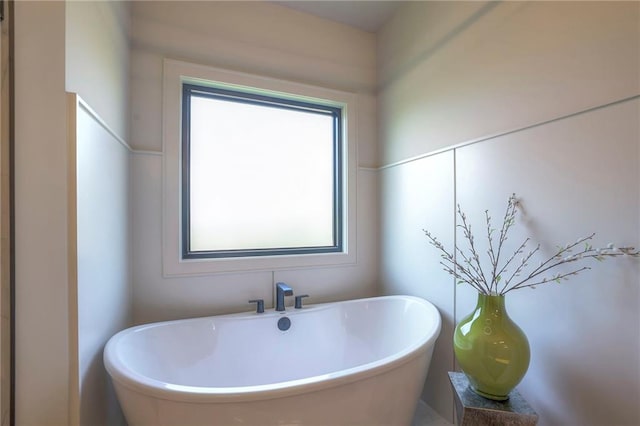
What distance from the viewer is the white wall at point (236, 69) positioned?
1.67m

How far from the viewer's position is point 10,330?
90cm

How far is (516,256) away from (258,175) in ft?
5.27

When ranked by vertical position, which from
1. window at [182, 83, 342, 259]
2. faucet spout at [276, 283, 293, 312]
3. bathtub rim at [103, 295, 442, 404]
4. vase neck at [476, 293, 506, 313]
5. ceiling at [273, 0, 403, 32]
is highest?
ceiling at [273, 0, 403, 32]

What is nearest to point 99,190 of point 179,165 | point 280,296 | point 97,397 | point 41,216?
point 41,216

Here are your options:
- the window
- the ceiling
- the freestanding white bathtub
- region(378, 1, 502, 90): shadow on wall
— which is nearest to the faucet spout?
the freestanding white bathtub

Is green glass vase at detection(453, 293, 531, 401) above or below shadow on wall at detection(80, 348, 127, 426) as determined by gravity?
above

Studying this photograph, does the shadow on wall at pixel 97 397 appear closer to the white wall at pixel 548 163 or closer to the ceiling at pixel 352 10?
the white wall at pixel 548 163

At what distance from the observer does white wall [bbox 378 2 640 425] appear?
3.02 feet

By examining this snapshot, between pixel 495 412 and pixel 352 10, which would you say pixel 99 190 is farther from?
pixel 352 10

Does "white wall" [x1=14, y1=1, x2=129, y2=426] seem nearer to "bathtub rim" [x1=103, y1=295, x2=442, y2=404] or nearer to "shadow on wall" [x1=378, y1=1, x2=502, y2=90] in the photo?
"bathtub rim" [x1=103, y1=295, x2=442, y2=404]

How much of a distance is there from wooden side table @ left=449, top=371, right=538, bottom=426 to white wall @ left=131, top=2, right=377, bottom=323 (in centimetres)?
118

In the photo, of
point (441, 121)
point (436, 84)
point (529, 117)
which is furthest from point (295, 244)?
point (529, 117)

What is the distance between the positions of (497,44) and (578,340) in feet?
4.32

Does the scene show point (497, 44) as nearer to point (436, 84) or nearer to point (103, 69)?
point (436, 84)
